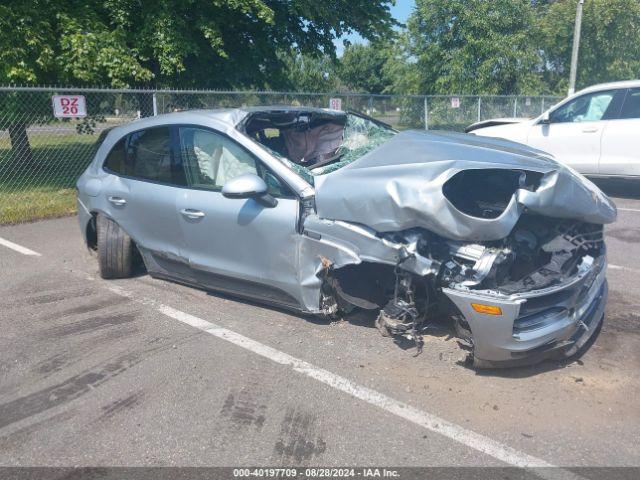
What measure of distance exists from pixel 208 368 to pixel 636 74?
89.4 ft

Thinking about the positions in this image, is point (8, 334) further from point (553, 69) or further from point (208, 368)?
point (553, 69)

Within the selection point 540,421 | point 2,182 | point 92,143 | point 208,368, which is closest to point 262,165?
point 208,368

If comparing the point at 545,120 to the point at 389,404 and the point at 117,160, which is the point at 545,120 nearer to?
the point at 117,160

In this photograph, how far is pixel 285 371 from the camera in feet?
12.2

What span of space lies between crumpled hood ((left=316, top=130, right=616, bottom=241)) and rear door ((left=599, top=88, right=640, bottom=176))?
5.44m

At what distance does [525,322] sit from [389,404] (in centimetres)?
93

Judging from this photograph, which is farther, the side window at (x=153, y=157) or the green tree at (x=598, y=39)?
the green tree at (x=598, y=39)

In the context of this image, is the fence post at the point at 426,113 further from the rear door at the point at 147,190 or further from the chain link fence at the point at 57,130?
the rear door at the point at 147,190

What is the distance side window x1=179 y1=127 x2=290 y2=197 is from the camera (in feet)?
14.5

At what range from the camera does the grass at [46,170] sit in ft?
31.6

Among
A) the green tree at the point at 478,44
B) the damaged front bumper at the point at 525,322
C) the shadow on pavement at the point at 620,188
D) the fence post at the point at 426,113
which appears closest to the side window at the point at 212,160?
the damaged front bumper at the point at 525,322

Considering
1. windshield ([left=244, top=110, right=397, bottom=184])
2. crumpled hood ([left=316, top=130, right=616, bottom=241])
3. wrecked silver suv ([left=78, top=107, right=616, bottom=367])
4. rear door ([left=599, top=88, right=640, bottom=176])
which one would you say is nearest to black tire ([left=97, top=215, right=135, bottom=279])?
wrecked silver suv ([left=78, top=107, right=616, bottom=367])

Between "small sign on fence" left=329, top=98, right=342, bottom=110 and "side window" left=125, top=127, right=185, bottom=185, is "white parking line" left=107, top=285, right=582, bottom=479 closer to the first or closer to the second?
"side window" left=125, top=127, right=185, bottom=185

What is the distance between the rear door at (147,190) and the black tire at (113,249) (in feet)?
0.40
